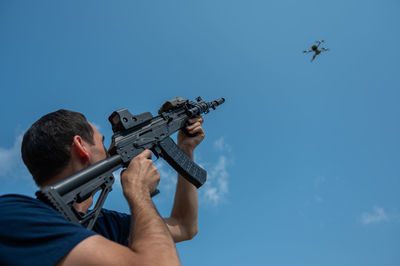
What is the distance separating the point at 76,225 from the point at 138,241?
1.68ft

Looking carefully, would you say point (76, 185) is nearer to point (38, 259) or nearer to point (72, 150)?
point (72, 150)

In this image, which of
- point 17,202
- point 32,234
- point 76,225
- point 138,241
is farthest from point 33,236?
point 138,241

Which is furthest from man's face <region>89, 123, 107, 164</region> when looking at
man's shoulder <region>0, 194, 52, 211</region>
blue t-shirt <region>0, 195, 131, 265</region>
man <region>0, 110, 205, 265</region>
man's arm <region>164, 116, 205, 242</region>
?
man's arm <region>164, 116, 205, 242</region>

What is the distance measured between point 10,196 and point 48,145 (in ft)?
2.75

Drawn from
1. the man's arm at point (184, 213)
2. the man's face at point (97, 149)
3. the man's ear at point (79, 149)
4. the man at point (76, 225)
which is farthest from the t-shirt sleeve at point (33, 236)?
the man's arm at point (184, 213)

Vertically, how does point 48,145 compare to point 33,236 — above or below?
above

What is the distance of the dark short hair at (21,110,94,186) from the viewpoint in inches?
118

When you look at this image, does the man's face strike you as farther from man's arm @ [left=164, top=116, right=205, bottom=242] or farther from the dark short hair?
man's arm @ [left=164, top=116, right=205, bottom=242]

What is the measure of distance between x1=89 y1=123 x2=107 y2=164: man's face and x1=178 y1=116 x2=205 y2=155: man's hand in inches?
76.2

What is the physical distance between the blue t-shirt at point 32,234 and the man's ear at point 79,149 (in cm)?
100

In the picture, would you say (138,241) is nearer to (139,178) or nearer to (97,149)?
(139,178)

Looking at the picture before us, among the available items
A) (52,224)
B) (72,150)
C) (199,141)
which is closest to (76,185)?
(72,150)

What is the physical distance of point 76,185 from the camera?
277 cm

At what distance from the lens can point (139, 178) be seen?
3.08 metres
